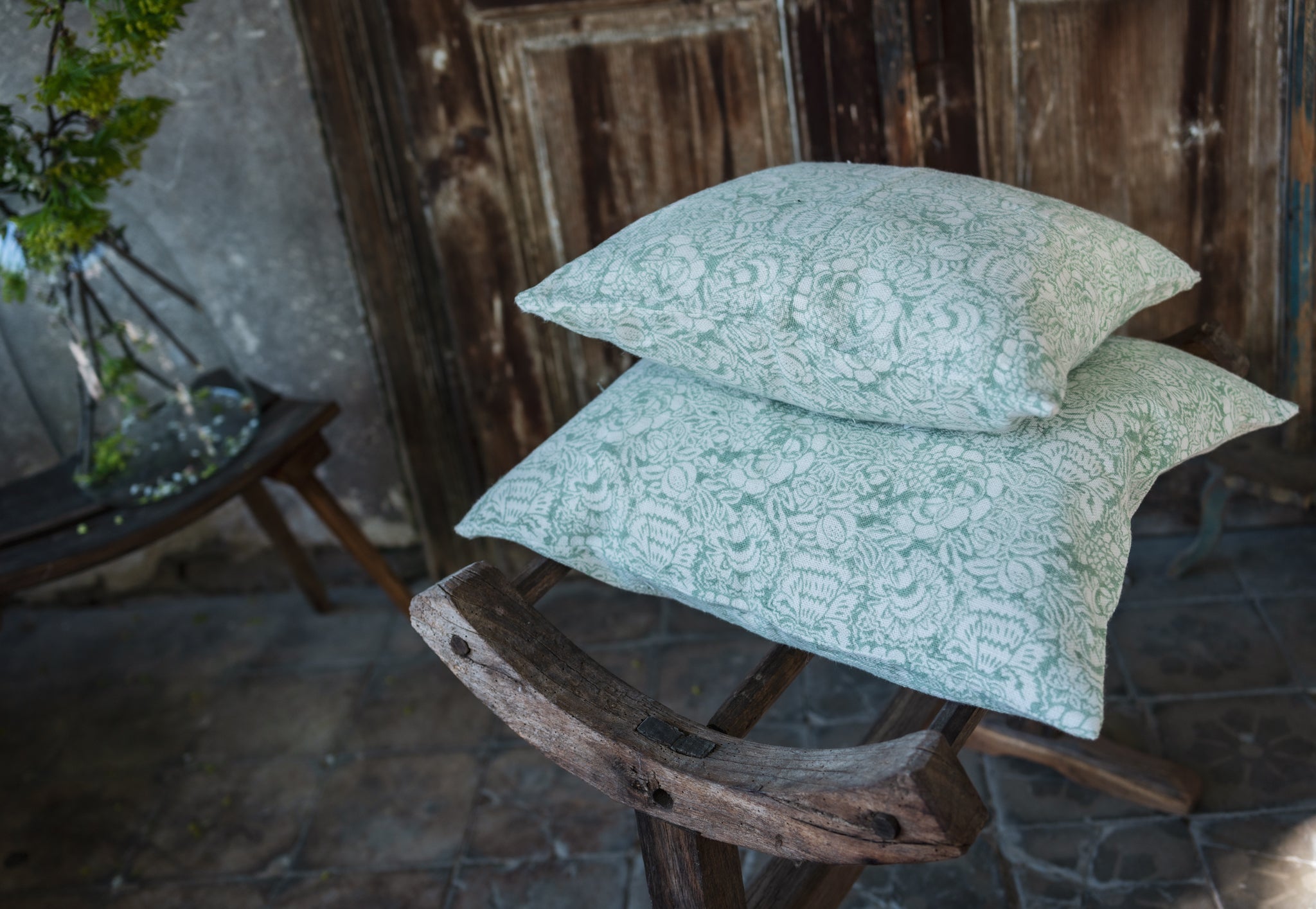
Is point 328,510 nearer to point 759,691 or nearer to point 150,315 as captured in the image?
point 150,315

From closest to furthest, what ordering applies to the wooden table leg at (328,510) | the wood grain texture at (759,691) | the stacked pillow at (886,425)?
the stacked pillow at (886,425) < the wood grain texture at (759,691) < the wooden table leg at (328,510)

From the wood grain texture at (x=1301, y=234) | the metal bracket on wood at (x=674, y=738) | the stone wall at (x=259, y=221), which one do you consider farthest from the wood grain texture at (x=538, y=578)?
the wood grain texture at (x=1301, y=234)

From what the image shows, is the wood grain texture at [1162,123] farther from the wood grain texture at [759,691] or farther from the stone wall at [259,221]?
the stone wall at [259,221]

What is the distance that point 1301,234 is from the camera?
6.44ft

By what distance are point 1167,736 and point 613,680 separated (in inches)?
47.4

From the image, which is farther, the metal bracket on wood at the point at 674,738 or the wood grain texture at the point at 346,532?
the wood grain texture at the point at 346,532

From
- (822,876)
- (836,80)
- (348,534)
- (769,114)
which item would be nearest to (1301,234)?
(836,80)

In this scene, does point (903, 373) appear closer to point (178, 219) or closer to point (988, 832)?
point (988, 832)

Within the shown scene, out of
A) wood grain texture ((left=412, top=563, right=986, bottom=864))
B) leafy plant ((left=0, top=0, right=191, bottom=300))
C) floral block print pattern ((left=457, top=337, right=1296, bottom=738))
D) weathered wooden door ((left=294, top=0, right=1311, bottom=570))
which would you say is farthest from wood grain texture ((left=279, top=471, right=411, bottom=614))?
wood grain texture ((left=412, top=563, right=986, bottom=864))

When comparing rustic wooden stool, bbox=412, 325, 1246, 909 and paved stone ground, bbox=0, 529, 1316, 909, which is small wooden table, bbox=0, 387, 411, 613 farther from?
rustic wooden stool, bbox=412, 325, 1246, 909

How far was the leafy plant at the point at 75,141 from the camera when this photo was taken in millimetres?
1522

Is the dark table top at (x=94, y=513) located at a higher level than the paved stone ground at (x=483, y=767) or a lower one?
higher

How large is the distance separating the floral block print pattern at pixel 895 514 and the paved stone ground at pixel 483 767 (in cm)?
74

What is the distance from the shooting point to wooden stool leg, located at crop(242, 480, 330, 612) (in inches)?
90.7
